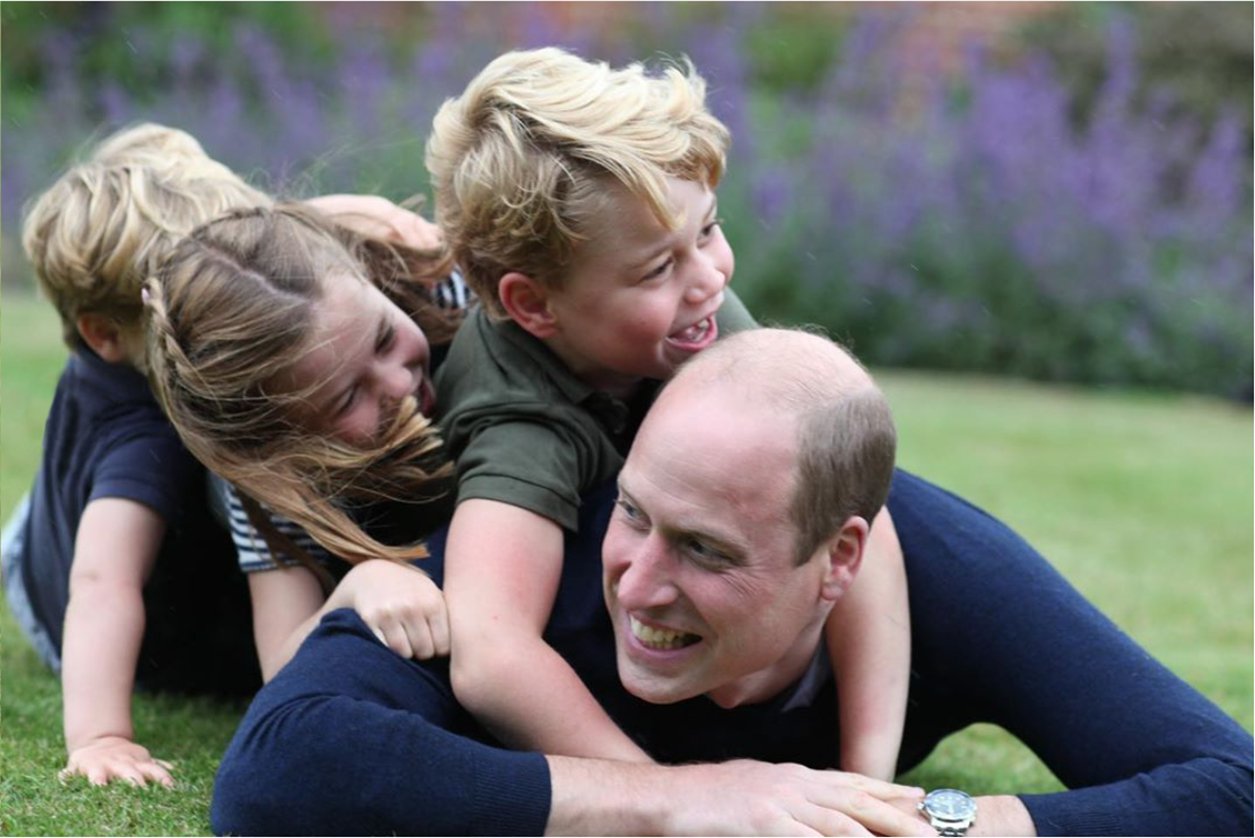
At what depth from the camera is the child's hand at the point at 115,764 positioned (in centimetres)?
321

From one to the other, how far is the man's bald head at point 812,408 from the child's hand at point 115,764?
4.11 ft

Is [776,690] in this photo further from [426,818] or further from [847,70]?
[847,70]

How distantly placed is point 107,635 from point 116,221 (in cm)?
94

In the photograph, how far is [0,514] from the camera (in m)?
5.70

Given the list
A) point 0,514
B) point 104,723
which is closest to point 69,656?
point 104,723

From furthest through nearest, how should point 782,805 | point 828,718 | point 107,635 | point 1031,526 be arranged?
point 1031,526 < point 107,635 < point 828,718 < point 782,805

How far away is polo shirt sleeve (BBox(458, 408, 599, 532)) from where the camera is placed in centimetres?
306

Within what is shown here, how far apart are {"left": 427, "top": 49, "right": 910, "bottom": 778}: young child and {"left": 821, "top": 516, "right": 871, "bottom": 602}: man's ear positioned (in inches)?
7.7

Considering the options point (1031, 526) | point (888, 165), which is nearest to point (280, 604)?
point (1031, 526)

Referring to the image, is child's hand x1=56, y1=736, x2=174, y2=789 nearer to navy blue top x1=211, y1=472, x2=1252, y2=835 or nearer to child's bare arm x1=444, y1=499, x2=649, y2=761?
navy blue top x1=211, y1=472, x2=1252, y2=835

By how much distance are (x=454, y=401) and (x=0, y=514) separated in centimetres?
293

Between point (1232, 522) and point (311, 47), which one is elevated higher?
point (311, 47)

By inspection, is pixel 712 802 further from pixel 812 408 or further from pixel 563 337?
pixel 563 337

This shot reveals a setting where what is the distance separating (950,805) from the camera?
2.96 metres
